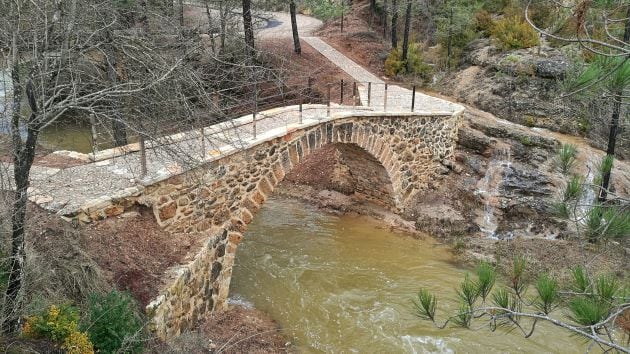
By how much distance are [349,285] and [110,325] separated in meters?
6.59

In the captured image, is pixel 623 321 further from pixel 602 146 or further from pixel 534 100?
pixel 534 100

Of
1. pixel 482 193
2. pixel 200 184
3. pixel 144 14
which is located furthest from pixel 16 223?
pixel 482 193

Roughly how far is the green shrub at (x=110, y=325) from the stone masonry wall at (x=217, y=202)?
1.06 metres

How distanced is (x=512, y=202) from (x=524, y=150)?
208 cm

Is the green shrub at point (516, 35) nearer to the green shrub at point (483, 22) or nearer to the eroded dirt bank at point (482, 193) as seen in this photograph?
the green shrub at point (483, 22)

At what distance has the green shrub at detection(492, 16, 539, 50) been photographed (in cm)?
2006

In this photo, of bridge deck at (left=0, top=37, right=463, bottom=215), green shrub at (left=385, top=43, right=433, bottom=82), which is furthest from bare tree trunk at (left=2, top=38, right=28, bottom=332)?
green shrub at (left=385, top=43, right=433, bottom=82)

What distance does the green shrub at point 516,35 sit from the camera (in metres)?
20.1

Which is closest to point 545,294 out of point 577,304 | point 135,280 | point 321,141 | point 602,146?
point 577,304

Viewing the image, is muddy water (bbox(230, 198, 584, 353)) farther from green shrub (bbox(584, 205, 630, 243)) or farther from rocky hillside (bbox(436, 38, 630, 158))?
rocky hillside (bbox(436, 38, 630, 158))

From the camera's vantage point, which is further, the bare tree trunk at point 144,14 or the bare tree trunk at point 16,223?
the bare tree trunk at point 144,14

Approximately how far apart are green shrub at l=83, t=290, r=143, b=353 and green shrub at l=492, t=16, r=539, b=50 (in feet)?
61.1

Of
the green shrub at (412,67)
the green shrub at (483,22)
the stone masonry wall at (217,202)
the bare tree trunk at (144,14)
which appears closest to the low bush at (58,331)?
the stone masonry wall at (217,202)

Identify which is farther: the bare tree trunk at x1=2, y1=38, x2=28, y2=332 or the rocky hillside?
the rocky hillside
